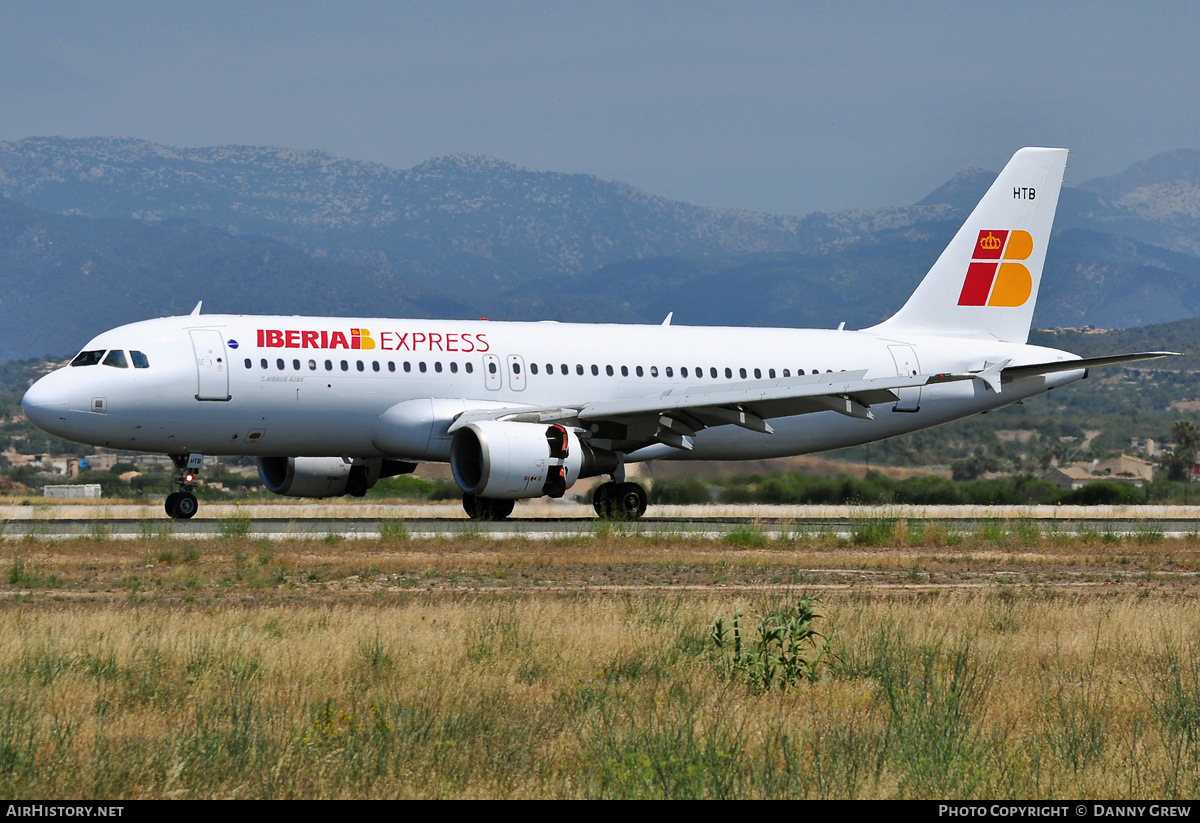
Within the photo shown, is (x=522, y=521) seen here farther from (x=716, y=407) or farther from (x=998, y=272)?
(x=998, y=272)

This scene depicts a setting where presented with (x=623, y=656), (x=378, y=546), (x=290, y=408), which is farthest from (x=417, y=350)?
(x=623, y=656)

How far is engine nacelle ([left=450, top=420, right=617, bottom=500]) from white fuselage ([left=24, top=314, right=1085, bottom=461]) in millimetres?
1025

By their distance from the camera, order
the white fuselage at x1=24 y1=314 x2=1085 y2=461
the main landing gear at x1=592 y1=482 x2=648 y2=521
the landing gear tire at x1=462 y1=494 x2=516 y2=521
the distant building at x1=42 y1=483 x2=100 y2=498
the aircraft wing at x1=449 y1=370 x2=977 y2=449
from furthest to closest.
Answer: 1. the distant building at x1=42 y1=483 x2=100 y2=498
2. the main landing gear at x1=592 y1=482 x2=648 y2=521
3. the landing gear tire at x1=462 y1=494 x2=516 y2=521
4. the aircraft wing at x1=449 y1=370 x2=977 y2=449
5. the white fuselage at x1=24 y1=314 x2=1085 y2=461

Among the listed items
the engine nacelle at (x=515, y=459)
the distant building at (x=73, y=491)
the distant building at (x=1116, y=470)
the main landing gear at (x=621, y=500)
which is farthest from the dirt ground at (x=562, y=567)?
the distant building at (x=1116, y=470)

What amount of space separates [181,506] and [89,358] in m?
3.11

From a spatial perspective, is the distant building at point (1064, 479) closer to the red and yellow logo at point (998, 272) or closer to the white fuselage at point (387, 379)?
the red and yellow logo at point (998, 272)

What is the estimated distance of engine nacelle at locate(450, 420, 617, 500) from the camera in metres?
26.2

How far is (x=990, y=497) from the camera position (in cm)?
4509

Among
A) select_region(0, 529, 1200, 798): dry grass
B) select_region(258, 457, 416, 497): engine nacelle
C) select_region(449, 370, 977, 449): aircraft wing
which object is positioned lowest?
select_region(0, 529, 1200, 798): dry grass

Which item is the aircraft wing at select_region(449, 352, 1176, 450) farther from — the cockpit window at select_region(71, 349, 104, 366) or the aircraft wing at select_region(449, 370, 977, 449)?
the cockpit window at select_region(71, 349, 104, 366)

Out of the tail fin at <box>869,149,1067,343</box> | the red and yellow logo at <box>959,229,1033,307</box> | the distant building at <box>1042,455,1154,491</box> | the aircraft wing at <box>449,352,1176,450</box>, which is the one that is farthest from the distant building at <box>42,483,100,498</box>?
the distant building at <box>1042,455,1154,491</box>

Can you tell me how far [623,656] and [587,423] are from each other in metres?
16.8

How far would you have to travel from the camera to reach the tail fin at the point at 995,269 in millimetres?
35469
